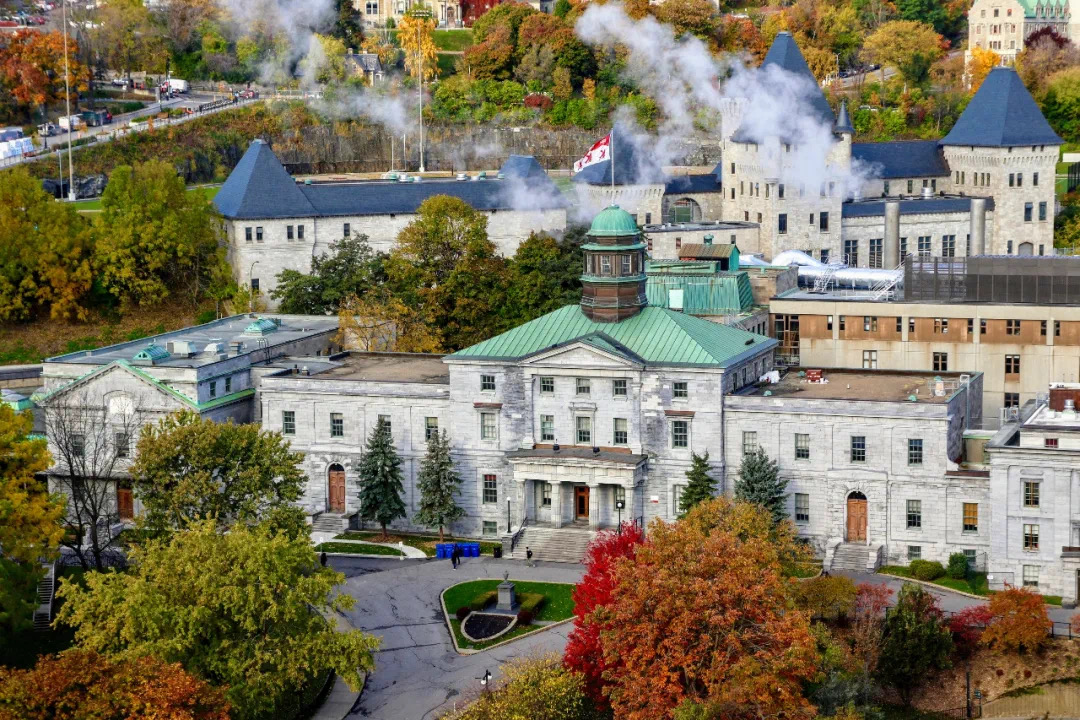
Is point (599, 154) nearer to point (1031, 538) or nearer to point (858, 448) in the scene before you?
point (858, 448)

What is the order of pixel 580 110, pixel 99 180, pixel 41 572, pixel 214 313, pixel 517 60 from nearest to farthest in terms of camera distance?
pixel 41 572
pixel 214 313
pixel 99 180
pixel 580 110
pixel 517 60

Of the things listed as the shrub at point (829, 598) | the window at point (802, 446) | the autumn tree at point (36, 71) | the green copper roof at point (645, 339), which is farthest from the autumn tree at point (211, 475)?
the autumn tree at point (36, 71)

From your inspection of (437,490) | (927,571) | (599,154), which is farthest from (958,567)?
(599,154)

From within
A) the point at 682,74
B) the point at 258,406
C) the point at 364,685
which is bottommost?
the point at 364,685

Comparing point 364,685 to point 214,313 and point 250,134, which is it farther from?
point 250,134

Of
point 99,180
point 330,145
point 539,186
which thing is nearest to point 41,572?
point 539,186

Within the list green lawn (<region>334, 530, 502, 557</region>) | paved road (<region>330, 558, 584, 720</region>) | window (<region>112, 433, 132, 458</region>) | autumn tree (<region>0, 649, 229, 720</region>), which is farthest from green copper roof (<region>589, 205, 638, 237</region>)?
autumn tree (<region>0, 649, 229, 720</region>)
